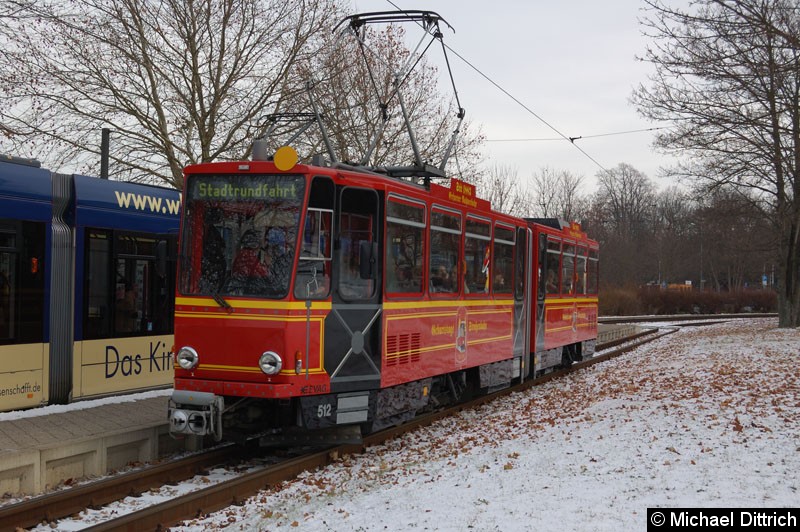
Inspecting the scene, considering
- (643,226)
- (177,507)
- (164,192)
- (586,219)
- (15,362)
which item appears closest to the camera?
(177,507)

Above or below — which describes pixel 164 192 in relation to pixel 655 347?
above

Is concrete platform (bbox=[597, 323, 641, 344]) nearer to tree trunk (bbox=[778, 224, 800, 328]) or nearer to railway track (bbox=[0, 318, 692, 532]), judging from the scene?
tree trunk (bbox=[778, 224, 800, 328])

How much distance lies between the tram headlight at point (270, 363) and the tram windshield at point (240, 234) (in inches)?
23.8

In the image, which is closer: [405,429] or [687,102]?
[405,429]

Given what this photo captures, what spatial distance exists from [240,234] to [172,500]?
289 cm

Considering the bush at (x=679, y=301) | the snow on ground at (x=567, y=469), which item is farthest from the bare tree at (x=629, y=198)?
the snow on ground at (x=567, y=469)

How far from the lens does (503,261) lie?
1320 centimetres

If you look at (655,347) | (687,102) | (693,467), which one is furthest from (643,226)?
(693,467)

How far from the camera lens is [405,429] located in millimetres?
10664

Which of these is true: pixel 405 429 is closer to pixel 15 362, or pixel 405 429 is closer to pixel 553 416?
pixel 553 416

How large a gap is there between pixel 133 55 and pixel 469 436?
12.6 metres

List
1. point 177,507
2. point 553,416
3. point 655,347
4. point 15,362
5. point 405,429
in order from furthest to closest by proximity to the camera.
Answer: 1. point 655,347
2. point 553,416
3. point 405,429
4. point 15,362
5. point 177,507

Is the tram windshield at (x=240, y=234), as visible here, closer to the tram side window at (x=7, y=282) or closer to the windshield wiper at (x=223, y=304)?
the windshield wiper at (x=223, y=304)

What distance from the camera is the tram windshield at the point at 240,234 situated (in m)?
8.27
